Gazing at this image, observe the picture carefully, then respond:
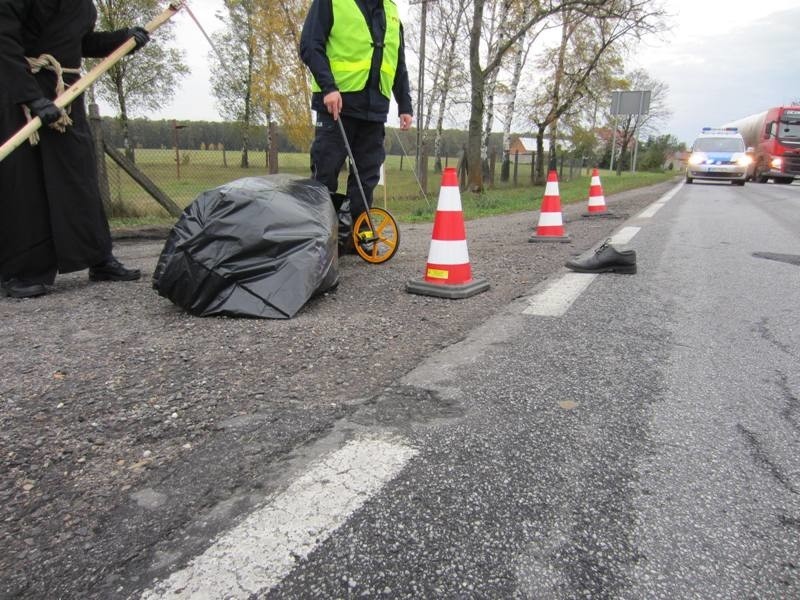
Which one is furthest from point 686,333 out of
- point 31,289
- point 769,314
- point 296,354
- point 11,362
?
point 31,289

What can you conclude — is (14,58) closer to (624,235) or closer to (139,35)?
(139,35)

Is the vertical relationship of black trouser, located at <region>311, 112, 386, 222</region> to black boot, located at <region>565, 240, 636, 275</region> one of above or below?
above

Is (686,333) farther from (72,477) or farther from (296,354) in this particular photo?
(72,477)

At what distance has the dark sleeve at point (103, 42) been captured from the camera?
3973 millimetres

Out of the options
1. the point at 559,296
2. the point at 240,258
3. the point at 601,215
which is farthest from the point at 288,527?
the point at 601,215

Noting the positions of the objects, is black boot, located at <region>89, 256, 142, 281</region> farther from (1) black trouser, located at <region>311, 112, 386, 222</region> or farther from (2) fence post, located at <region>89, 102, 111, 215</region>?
(2) fence post, located at <region>89, 102, 111, 215</region>

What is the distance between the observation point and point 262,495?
1.51 m

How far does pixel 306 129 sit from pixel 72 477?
80.5 feet

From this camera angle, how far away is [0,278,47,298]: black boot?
3.57m

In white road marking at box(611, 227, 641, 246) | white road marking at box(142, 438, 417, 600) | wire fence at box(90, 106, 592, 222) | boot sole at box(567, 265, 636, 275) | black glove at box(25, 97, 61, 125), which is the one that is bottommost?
white road marking at box(142, 438, 417, 600)

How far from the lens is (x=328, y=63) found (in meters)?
4.08

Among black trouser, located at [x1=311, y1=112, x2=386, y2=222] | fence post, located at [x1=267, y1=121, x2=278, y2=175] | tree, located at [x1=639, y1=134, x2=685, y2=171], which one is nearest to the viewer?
black trouser, located at [x1=311, y1=112, x2=386, y2=222]

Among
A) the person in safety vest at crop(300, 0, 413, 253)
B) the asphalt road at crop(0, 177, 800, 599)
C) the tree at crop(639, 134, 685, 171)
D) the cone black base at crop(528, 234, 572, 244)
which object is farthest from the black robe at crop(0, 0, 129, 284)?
the tree at crop(639, 134, 685, 171)

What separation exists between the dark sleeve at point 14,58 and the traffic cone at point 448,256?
2707 millimetres
